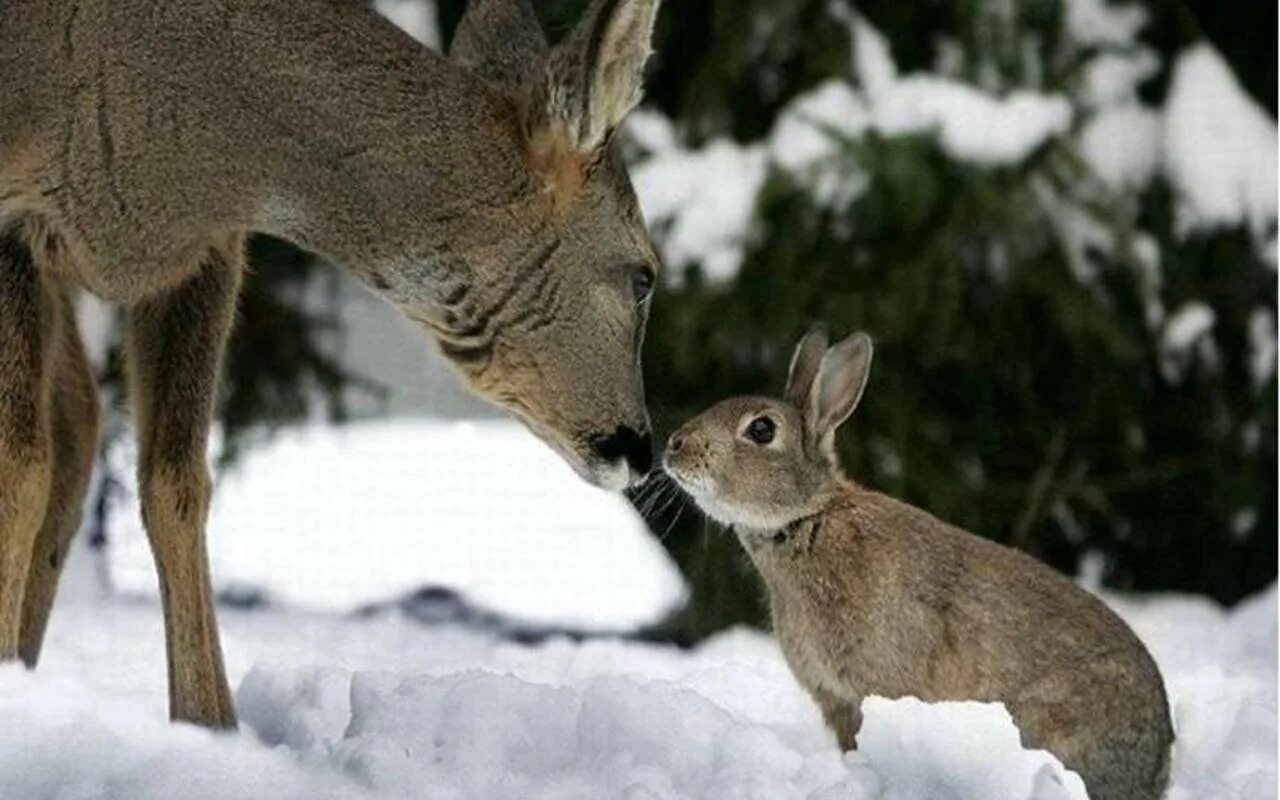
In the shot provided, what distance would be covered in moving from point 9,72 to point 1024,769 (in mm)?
1860

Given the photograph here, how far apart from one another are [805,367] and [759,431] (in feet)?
0.55

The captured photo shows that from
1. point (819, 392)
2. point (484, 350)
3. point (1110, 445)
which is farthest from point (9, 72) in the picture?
point (1110, 445)

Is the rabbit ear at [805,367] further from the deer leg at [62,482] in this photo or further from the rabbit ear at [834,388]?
the deer leg at [62,482]

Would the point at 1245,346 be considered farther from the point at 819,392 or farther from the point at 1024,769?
the point at 1024,769

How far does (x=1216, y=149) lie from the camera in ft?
26.2

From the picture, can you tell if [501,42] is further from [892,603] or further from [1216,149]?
[1216,149]

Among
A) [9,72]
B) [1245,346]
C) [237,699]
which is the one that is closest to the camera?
[9,72]

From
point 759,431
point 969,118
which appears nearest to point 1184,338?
point 969,118

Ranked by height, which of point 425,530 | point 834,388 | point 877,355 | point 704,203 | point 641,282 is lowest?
point 425,530

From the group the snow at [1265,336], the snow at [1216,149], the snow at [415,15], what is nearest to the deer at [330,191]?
the snow at [415,15]

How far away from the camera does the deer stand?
4391 mm

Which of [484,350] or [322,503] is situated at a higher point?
[484,350]

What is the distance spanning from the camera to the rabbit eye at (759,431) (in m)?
5.06

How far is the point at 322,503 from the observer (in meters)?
9.01
